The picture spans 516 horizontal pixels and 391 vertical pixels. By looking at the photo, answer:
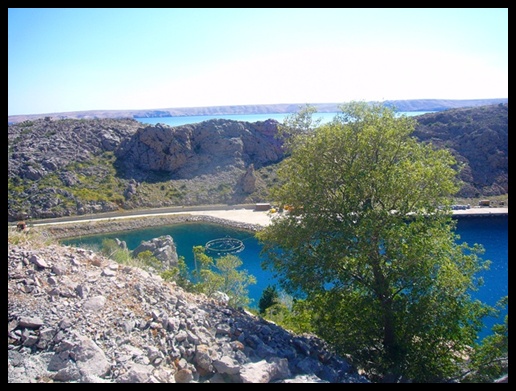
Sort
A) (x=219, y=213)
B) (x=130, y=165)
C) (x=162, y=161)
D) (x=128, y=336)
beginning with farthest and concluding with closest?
(x=162, y=161) < (x=130, y=165) < (x=219, y=213) < (x=128, y=336)

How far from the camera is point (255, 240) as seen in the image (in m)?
26.4

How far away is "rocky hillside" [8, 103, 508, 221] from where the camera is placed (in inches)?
1332

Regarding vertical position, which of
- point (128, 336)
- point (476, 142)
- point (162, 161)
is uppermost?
point (476, 142)

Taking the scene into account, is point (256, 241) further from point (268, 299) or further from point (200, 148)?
point (200, 148)

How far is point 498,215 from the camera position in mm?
30359

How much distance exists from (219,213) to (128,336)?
98.5 ft

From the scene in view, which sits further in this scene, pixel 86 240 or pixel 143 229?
pixel 143 229

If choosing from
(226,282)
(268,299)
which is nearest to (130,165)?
(268,299)

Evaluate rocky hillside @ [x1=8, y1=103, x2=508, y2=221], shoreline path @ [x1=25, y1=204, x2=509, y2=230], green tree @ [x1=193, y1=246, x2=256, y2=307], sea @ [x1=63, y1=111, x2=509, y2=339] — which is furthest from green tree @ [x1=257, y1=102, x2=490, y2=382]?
rocky hillside @ [x1=8, y1=103, x2=508, y2=221]

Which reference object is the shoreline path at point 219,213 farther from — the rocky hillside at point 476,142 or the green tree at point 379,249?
the green tree at point 379,249
